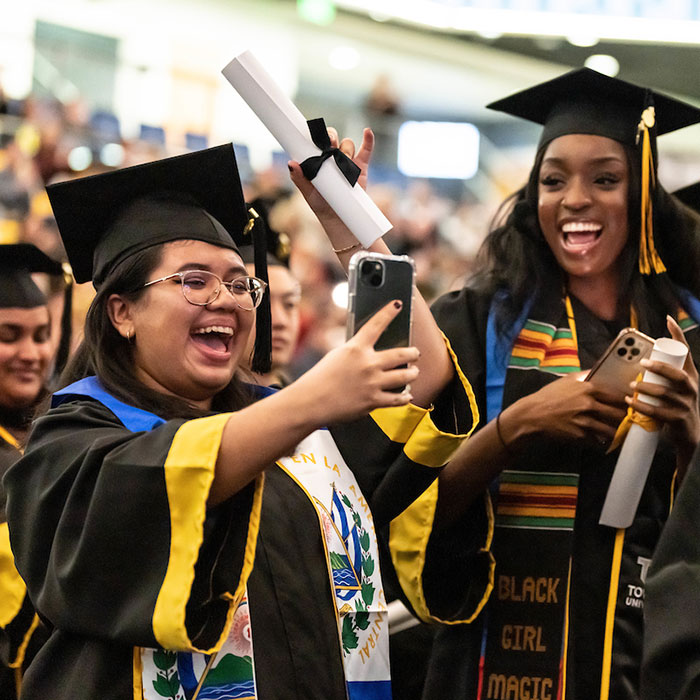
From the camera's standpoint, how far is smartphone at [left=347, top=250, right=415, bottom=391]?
67.1 inches

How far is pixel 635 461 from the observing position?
2.38m

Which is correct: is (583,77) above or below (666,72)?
below

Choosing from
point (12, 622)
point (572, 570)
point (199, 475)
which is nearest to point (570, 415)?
point (572, 570)

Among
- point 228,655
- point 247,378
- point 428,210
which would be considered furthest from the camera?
point 428,210

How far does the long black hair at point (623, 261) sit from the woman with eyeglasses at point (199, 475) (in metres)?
0.54

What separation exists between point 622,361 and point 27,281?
1808mm

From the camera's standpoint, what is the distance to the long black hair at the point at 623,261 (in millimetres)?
2771

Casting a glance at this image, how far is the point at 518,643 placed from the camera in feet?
8.41

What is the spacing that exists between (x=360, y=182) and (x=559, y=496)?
888 mm

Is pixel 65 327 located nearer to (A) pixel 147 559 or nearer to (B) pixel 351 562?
(B) pixel 351 562

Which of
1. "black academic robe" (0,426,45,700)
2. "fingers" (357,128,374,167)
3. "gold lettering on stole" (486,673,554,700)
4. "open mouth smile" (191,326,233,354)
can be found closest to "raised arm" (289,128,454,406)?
"fingers" (357,128,374,167)

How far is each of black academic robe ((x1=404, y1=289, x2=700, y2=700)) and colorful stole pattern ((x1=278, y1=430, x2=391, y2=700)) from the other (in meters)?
0.32

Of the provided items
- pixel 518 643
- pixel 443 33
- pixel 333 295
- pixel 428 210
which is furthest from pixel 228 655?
pixel 443 33

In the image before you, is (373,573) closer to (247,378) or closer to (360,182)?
(247,378)
